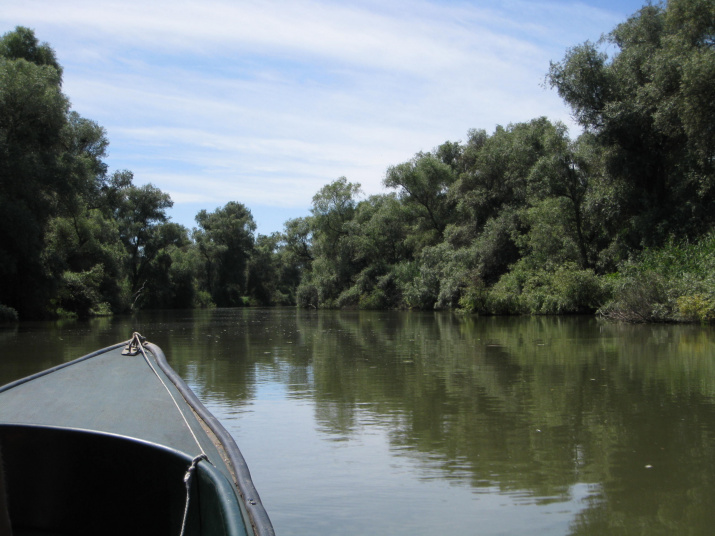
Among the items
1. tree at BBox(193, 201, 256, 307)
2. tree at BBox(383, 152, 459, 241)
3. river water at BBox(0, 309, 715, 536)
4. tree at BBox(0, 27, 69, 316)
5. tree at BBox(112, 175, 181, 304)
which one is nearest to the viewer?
river water at BBox(0, 309, 715, 536)

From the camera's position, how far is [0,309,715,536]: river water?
4.05 meters

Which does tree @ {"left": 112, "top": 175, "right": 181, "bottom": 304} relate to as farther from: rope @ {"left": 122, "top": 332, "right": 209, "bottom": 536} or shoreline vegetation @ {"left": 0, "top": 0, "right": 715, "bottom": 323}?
rope @ {"left": 122, "top": 332, "right": 209, "bottom": 536}

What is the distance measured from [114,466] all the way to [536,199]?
28.9 meters

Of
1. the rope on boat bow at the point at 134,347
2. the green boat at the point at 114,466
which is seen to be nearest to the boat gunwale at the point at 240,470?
the green boat at the point at 114,466

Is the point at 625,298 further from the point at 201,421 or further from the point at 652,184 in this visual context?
the point at 201,421

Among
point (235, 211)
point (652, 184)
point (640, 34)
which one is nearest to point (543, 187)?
point (652, 184)

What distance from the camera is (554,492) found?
4.42 m

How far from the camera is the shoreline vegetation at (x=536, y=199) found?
2119cm

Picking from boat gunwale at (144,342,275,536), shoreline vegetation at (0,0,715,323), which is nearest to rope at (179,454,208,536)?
boat gunwale at (144,342,275,536)

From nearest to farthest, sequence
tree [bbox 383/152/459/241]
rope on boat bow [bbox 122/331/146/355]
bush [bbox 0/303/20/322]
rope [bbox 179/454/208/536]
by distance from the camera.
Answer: rope [bbox 179/454/208/536] < rope on boat bow [bbox 122/331/146/355] < bush [bbox 0/303/20/322] < tree [bbox 383/152/459/241]

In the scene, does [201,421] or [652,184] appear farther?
[652,184]

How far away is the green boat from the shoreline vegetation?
59.9 feet

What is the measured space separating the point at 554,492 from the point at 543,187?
26.0 meters

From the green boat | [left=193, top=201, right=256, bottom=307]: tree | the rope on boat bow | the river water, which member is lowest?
the river water
